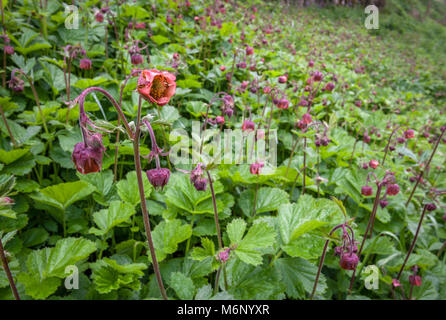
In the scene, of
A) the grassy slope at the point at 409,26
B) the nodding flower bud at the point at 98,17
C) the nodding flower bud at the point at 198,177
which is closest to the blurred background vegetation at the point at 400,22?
the grassy slope at the point at 409,26

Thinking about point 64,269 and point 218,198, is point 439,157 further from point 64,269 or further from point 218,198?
point 64,269

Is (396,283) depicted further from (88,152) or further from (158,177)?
(88,152)

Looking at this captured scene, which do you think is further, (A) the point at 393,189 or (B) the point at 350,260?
(A) the point at 393,189

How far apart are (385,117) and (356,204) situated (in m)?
2.33

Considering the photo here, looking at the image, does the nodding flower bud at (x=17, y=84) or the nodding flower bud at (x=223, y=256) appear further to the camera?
the nodding flower bud at (x=17, y=84)

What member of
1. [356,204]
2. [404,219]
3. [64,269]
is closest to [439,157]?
[404,219]

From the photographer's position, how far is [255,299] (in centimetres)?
137

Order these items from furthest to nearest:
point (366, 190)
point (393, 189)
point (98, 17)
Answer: point (98, 17) → point (366, 190) → point (393, 189)

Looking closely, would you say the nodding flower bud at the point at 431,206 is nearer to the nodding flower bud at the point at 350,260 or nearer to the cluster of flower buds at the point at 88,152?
the nodding flower bud at the point at 350,260

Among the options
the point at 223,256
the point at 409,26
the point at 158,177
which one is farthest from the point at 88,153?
the point at 409,26

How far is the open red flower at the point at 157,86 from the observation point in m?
0.91

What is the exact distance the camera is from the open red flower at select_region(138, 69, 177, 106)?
2.97ft

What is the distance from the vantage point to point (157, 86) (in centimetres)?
105

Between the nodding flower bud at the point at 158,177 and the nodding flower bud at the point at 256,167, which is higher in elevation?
the nodding flower bud at the point at 158,177
